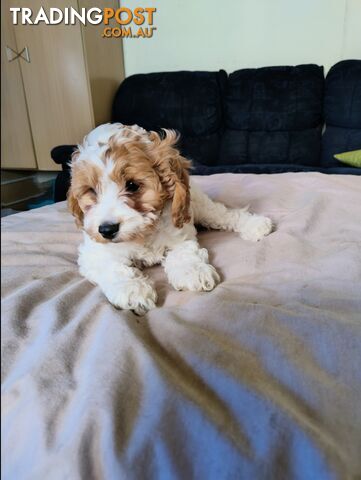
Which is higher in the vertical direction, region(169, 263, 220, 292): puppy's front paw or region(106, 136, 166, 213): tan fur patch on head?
region(106, 136, 166, 213): tan fur patch on head

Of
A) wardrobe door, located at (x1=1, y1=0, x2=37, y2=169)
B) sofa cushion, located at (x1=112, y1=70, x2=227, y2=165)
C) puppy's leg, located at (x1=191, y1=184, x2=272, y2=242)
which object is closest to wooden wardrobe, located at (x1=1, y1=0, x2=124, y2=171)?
wardrobe door, located at (x1=1, y1=0, x2=37, y2=169)

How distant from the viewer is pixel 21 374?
11.3 inches

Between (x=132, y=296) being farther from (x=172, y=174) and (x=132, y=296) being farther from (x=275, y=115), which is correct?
(x=275, y=115)

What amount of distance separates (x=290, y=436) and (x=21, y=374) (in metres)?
0.37

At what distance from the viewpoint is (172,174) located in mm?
960

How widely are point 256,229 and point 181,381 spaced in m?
0.79

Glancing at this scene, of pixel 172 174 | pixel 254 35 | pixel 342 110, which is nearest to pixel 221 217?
pixel 172 174

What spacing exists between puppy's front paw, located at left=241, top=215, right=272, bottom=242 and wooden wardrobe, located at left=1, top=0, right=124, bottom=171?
0.67m

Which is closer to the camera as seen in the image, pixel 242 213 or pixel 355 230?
pixel 355 230

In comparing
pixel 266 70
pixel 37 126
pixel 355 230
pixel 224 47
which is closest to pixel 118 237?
pixel 37 126

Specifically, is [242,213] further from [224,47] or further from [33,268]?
[224,47]

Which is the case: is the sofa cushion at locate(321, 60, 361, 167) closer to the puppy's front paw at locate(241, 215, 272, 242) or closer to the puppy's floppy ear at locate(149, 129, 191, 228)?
the puppy's front paw at locate(241, 215, 272, 242)

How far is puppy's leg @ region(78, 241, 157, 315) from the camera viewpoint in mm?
760

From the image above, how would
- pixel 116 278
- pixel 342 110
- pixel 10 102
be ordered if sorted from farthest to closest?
pixel 342 110 → pixel 116 278 → pixel 10 102
